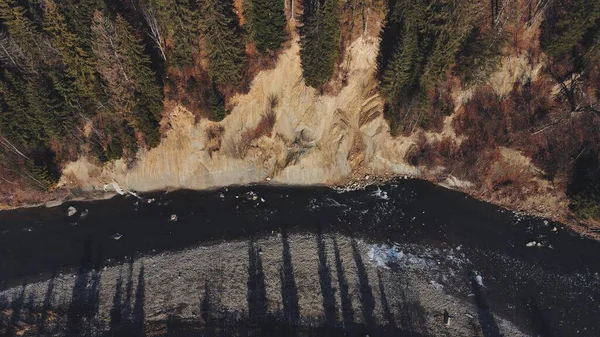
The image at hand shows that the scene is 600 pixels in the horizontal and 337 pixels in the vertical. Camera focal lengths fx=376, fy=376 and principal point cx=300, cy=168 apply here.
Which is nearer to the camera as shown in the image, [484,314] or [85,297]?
[484,314]

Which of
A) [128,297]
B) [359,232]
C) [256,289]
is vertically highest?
[359,232]

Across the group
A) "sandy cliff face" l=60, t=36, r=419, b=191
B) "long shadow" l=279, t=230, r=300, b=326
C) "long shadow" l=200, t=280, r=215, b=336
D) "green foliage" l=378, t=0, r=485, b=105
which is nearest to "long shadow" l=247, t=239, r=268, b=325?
"long shadow" l=279, t=230, r=300, b=326

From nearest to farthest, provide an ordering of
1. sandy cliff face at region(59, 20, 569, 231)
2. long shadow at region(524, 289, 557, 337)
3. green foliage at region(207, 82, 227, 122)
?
long shadow at region(524, 289, 557, 337), green foliage at region(207, 82, 227, 122), sandy cliff face at region(59, 20, 569, 231)

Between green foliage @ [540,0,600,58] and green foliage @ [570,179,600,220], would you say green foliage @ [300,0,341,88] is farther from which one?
green foliage @ [570,179,600,220]

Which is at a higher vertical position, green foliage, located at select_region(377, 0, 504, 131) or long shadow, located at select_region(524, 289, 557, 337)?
green foliage, located at select_region(377, 0, 504, 131)

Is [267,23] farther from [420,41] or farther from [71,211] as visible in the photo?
[71,211]

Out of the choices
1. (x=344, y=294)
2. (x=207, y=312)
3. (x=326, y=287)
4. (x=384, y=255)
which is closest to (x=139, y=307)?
(x=207, y=312)
